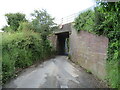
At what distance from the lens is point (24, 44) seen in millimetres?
8688

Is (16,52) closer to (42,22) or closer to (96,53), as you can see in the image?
(96,53)

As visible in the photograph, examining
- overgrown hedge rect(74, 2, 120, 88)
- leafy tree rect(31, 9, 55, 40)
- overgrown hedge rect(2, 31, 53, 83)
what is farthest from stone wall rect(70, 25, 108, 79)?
leafy tree rect(31, 9, 55, 40)

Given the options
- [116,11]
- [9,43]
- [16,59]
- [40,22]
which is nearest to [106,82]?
[116,11]

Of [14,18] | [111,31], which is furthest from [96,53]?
[14,18]

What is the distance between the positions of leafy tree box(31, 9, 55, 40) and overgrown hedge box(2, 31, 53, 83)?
2941mm

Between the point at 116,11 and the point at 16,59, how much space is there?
581 cm

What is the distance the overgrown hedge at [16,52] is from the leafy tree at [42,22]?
2941 mm

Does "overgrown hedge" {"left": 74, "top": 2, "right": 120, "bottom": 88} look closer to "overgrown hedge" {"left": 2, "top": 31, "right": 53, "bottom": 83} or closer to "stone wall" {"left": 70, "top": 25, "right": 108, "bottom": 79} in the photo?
"stone wall" {"left": 70, "top": 25, "right": 108, "bottom": 79}

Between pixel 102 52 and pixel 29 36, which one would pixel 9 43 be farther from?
pixel 102 52

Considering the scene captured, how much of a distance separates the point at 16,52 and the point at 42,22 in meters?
6.46

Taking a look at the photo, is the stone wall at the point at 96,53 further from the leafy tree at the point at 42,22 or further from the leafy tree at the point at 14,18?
the leafy tree at the point at 14,18

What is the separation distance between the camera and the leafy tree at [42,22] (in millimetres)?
12664

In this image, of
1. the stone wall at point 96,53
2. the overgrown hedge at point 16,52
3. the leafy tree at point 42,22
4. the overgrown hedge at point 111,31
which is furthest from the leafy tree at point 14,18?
the overgrown hedge at point 111,31

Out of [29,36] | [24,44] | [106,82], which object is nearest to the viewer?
[106,82]
